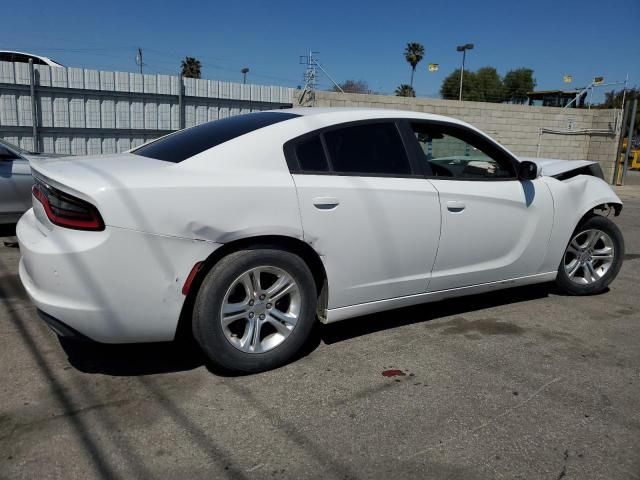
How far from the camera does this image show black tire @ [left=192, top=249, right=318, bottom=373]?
9.99ft

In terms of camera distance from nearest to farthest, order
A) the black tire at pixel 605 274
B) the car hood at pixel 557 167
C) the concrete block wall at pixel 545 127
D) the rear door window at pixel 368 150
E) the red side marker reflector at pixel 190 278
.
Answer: the red side marker reflector at pixel 190 278
the rear door window at pixel 368 150
the car hood at pixel 557 167
the black tire at pixel 605 274
the concrete block wall at pixel 545 127

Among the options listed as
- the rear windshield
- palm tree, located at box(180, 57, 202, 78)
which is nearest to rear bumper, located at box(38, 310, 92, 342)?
the rear windshield

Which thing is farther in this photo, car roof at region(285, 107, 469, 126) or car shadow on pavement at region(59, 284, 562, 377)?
car roof at region(285, 107, 469, 126)

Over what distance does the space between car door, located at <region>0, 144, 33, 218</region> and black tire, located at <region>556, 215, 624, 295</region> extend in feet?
19.4

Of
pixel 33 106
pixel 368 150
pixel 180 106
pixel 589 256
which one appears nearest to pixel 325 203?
pixel 368 150

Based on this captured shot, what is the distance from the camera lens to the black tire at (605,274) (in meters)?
4.96

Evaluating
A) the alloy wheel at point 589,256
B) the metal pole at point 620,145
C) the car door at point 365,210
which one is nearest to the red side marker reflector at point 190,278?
the car door at point 365,210

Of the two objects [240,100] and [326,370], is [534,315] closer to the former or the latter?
[326,370]

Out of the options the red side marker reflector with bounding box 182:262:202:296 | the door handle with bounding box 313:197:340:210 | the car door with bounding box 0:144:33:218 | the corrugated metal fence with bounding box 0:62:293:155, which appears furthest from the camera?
the corrugated metal fence with bounding box 0:62:293:155

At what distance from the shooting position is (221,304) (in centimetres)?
308

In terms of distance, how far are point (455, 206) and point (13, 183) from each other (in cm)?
530

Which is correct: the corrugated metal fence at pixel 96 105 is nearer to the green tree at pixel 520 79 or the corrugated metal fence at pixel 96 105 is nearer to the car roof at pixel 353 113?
the car roof at pixel 353 113

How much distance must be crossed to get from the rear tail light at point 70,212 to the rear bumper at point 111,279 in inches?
1.7

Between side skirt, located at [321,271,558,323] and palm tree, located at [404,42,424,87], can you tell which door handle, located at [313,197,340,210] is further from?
palm tree, located at [404,42,424,87]
